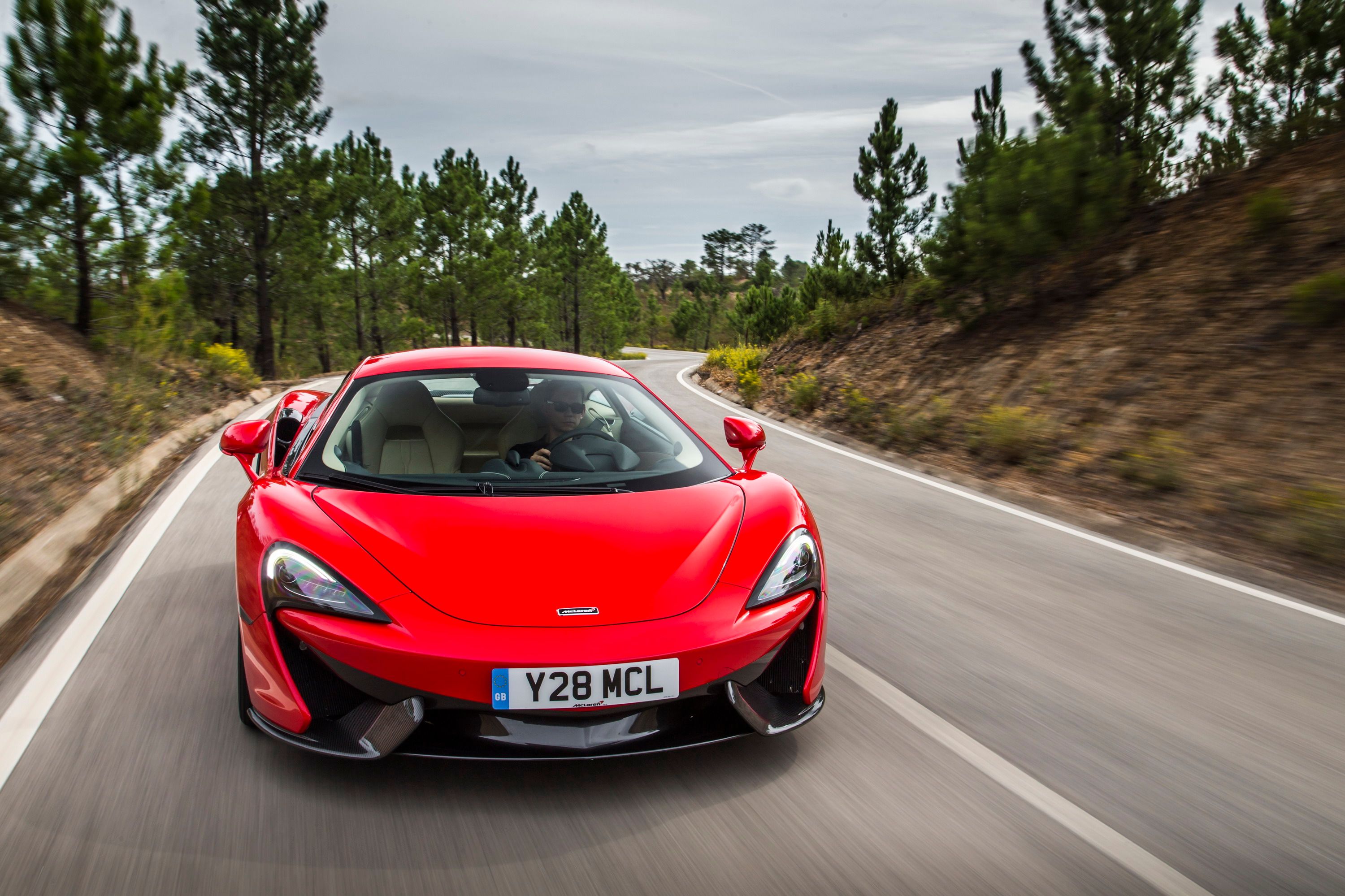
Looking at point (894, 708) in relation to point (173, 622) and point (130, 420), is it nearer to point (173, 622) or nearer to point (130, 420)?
point (173, 622)

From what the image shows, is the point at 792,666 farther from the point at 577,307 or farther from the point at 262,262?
the point at 577,307

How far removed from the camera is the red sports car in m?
2.30

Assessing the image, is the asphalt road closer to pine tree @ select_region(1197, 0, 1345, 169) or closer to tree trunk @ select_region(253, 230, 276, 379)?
pine tree @ select_region(1197, 0, 1345, 169)

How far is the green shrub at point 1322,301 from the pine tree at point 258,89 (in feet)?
84.9

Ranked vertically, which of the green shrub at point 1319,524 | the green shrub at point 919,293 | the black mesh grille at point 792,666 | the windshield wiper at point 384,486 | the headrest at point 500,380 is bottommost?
the green shrub at point 1319,524

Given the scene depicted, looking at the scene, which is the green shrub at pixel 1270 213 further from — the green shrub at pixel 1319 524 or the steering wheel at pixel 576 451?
the steering wheel at pixel 576 451

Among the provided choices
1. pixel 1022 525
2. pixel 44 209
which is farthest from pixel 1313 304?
pixel 44 209

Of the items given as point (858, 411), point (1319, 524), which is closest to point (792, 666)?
point (1319, 524)

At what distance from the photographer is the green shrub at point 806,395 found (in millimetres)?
14250

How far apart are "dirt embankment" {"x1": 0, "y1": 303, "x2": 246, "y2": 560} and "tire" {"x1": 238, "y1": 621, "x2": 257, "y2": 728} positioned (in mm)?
3185

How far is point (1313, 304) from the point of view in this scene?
8523 millimetres

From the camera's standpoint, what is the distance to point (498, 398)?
3990 mm

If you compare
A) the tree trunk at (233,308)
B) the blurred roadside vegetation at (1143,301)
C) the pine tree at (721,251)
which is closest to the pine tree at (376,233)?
the tree trunk at (233,308)

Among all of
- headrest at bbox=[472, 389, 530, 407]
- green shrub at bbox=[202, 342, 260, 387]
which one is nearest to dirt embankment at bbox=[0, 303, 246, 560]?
green shrub at bbox=[202, 342, 260, 387]
